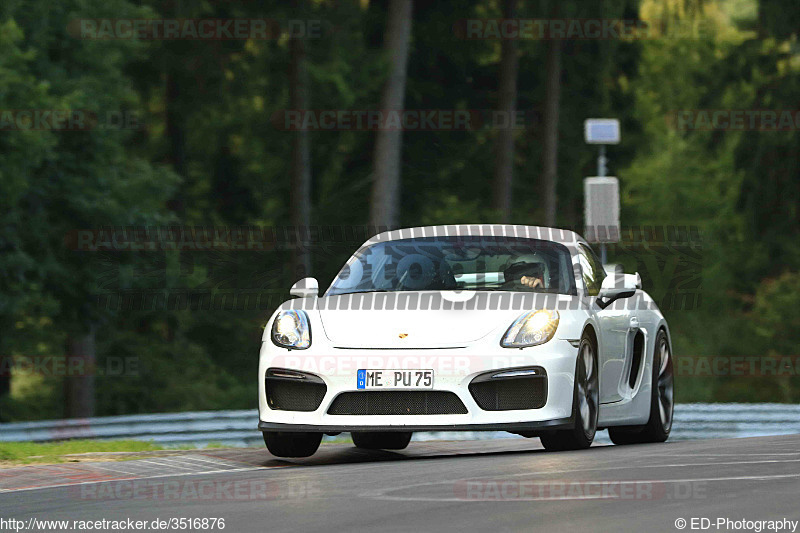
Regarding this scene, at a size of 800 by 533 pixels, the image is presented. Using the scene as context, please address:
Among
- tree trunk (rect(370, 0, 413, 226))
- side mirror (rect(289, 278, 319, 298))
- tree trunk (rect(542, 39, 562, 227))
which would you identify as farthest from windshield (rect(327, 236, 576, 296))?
tree trunk (rect(542, 39, 562, 227))

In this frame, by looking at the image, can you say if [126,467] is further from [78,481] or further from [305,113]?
[305,113]

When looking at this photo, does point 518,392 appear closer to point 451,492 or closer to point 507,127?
point 451,492

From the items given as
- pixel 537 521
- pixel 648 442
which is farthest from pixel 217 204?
pixel 537 521

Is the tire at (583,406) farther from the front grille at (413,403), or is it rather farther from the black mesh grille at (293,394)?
the black mesh grille at (293,394)

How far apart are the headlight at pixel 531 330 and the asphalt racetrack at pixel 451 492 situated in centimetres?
75

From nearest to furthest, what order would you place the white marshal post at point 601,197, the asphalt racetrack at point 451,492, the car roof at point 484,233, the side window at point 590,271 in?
1. the asphalt racetrack at point 451,492
2. the side window at point 590,271
3. the car roof at point 484,233
4. the white marshal post at point 601,197

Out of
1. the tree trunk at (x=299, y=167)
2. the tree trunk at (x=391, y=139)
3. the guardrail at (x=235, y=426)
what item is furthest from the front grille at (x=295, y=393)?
the tree trunk at (x=299, y=167)

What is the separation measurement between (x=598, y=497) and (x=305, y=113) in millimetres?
29721

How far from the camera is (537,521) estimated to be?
7266mm

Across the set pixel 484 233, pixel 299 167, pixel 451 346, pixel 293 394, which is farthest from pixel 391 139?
pixel 451 346

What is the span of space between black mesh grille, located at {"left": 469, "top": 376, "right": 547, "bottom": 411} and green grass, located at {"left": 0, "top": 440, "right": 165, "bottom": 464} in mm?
3142

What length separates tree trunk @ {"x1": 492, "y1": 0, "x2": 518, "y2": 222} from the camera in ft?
139

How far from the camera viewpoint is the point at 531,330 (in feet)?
34.8

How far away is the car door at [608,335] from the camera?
11.6 meters
